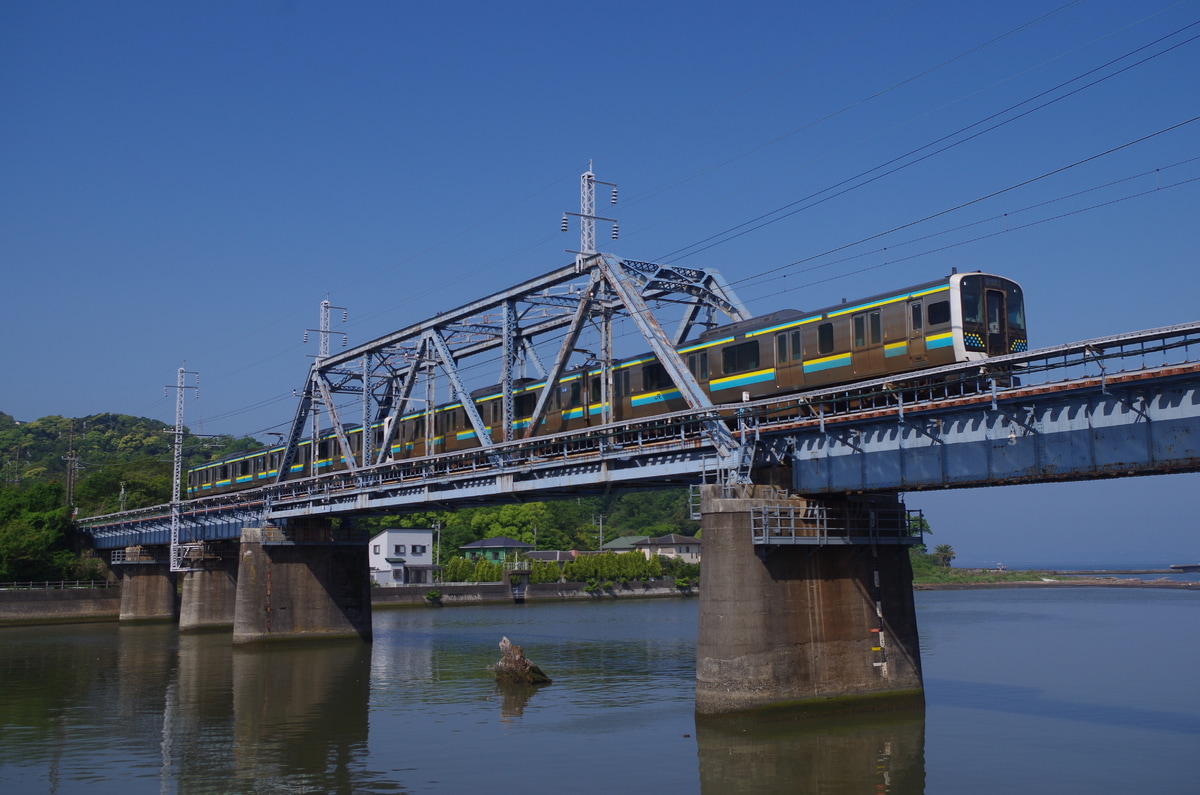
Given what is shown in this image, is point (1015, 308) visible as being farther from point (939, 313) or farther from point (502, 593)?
point (502, 593)

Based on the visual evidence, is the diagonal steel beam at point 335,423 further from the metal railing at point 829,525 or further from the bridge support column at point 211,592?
the metal railing at point 829,525

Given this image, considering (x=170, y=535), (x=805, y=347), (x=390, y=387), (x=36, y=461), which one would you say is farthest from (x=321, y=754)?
(x=36, y=461)

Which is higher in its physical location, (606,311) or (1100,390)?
(606,311)

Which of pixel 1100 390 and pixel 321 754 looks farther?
pixel 321 754

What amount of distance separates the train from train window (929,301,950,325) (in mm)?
29

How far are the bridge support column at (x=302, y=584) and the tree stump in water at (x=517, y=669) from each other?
71.1 feet

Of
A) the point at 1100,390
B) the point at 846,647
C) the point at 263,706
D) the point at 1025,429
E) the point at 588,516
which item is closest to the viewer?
the point at 1100,390

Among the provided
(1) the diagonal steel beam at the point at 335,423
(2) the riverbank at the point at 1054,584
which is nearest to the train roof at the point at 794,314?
(1) the diagonal steel beam at the point at 335,423

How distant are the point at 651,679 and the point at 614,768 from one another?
52.5 feet

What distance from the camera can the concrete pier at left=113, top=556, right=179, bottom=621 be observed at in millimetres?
83000

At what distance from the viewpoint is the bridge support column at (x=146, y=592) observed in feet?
272

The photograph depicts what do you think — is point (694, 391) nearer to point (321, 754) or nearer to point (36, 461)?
point (321, 754)

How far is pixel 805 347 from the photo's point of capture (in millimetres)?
33438

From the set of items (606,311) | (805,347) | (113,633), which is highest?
(606,311)
